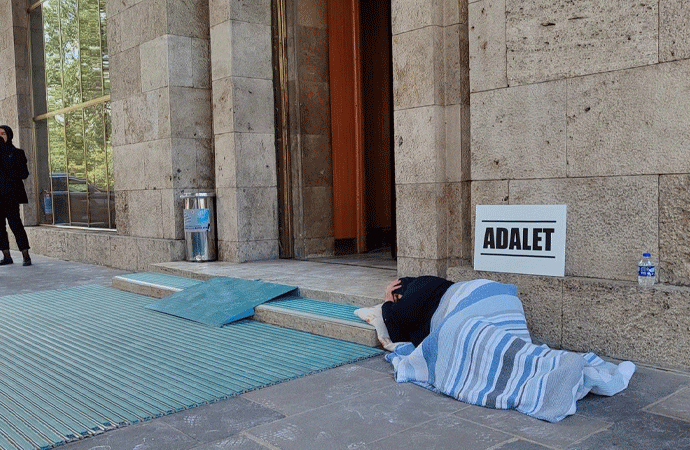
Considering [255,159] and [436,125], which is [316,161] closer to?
[255,159]

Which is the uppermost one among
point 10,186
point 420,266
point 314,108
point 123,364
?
point 314,108

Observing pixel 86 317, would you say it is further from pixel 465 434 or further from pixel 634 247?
pixel 634 247

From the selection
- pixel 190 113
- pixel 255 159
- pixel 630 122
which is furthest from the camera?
pixel 190 113

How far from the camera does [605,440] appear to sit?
2.81 m

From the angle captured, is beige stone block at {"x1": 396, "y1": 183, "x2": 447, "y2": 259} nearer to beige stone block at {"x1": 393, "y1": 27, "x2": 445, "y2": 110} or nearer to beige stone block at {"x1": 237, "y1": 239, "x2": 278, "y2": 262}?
beige stone block at {"x1": 393, "y1": 27, "x2": 445, "y2": 110}

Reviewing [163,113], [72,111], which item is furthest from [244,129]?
[72,111]

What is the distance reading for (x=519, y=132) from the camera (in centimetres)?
446

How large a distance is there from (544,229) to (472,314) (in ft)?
3.06

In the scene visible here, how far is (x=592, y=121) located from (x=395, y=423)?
2293 millimetres

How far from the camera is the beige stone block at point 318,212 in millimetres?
8133

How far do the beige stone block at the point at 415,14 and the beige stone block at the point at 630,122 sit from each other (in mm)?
1419

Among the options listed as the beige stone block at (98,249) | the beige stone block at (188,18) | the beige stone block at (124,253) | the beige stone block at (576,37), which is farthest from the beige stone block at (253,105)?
the beige stone block at (576,37)

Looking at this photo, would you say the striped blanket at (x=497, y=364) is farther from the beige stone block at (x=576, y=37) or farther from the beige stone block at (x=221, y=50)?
the beige stone block at (x=221, y=50)

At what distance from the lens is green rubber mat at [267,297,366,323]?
5.00m
